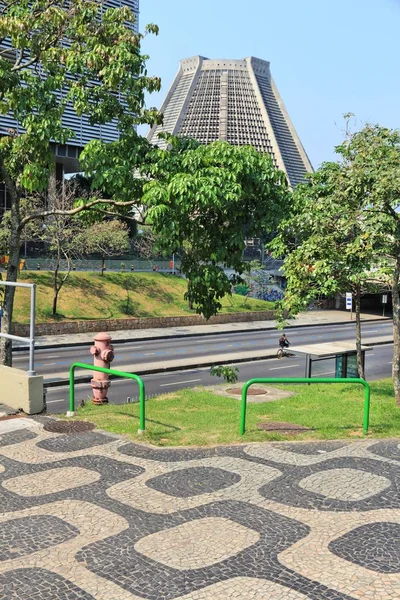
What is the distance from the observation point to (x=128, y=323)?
38719mm

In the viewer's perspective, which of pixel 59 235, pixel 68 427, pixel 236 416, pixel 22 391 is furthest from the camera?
pixel 59 235

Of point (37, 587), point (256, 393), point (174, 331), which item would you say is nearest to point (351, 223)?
point (256, 393)

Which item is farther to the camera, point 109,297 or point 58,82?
point 109,297

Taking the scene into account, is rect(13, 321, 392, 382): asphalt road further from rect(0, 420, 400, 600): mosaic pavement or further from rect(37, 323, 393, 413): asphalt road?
rect(0, 420, 400, 600): mosaic pavement

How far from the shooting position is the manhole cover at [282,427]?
9.75 metres

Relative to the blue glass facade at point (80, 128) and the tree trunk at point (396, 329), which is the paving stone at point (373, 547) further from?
the blue glass facade at point (80, 128)

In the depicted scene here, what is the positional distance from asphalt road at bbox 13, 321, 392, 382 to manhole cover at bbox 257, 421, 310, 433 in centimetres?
1139

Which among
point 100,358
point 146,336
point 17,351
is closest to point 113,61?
point 100,358

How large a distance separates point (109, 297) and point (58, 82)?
29.5 m

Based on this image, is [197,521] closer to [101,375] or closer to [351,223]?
[101,375]

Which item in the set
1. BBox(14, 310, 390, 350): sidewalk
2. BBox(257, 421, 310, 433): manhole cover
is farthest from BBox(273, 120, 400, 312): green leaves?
BBox(14, 310, 390, 350): sidewalk

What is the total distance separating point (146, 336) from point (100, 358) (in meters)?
22.3

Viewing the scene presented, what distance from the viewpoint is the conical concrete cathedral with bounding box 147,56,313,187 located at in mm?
168625

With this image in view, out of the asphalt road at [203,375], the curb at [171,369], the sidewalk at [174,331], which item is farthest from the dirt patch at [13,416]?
the sidewalk at [174,331]
